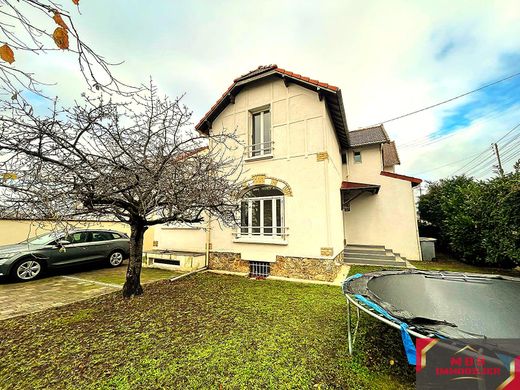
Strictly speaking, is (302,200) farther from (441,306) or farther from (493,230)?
(493,230)

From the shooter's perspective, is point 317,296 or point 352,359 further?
point 317,296

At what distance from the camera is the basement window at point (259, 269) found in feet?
27.2

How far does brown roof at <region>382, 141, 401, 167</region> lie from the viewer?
15.5 m

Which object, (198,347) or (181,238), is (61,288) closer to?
(181,238)

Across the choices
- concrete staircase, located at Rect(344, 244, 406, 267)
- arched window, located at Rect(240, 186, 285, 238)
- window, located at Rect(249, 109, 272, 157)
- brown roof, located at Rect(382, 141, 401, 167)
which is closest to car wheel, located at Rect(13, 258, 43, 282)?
arched window, located at Rect(240, 186, 285, 238)

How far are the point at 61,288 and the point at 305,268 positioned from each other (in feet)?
24.6

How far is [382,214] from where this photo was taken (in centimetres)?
1180

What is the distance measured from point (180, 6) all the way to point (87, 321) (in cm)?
602

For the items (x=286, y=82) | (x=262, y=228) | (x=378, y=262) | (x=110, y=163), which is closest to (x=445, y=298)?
(x=262, y=228)

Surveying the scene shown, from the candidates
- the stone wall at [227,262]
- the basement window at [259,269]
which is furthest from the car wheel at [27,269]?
the basement window at [259,269]

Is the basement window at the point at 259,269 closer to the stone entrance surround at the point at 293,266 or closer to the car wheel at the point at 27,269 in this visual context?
the stone entrance surround at the point at 293,266

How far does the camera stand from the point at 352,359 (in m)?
2.96

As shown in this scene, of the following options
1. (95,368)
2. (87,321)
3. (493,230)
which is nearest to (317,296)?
(95,368)

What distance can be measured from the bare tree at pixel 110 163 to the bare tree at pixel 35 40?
38.2 inches
